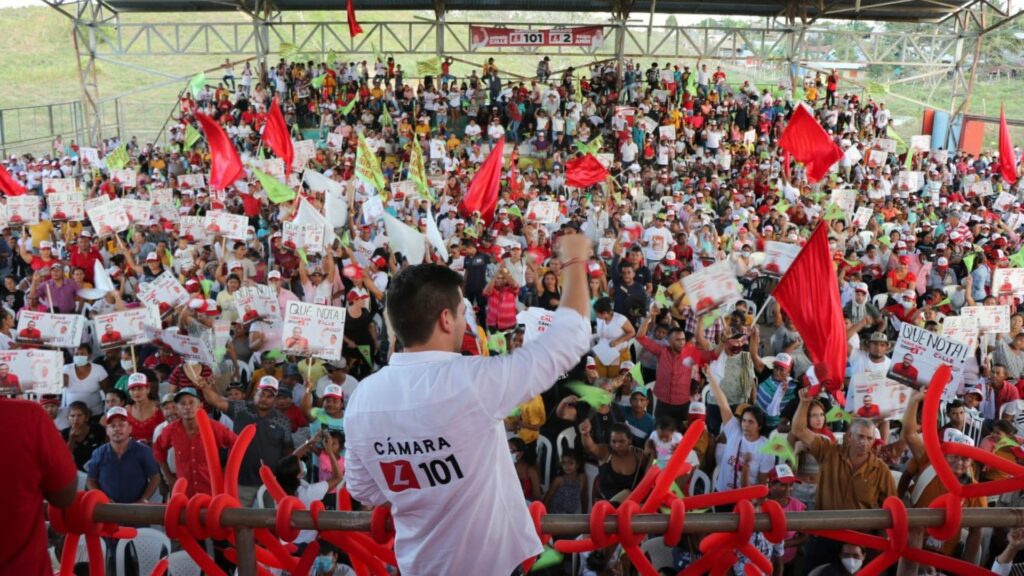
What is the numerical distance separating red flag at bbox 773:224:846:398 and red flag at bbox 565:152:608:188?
8441 millimetres

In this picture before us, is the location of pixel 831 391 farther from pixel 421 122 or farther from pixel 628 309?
pixel 421 122

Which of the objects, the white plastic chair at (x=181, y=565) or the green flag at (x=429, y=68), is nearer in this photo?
the white plastic chair at (x=181, y=565)

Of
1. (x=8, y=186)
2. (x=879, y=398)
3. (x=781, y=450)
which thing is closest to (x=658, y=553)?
(x=781, y=450)

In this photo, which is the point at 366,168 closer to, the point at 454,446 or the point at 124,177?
the point at 124,177

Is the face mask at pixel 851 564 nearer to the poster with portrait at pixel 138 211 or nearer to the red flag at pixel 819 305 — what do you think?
the red flag at pixel 819 305

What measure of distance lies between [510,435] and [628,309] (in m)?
3.30

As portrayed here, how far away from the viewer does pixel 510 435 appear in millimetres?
6227

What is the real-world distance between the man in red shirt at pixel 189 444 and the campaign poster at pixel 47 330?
1910 millimetres

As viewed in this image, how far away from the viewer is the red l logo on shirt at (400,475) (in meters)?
1.88

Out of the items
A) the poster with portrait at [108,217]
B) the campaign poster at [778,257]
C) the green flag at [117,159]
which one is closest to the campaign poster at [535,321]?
the campaign poster at [778,257]

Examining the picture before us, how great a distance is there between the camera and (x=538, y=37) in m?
23.9

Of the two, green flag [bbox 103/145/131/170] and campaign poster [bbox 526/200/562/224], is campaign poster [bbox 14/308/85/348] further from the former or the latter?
green flag [bbox 103/145/131/170]

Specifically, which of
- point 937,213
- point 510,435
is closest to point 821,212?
point 937,213

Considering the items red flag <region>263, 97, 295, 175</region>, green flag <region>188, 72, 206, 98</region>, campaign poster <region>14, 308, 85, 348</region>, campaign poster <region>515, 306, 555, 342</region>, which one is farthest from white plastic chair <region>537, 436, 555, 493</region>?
green flag <region>188, 72, 206, 98</region>
